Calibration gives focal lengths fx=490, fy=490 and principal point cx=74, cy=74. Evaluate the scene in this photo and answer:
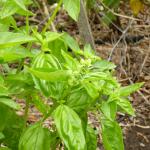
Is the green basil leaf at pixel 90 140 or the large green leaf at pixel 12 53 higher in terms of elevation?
the large green leaf at pixel 12 53

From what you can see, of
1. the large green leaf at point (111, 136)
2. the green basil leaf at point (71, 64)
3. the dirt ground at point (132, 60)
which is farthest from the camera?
the dirt ground at point (132, 60)

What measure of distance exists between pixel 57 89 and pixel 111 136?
0.22m

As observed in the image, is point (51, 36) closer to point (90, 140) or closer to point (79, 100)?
point (79, 100)

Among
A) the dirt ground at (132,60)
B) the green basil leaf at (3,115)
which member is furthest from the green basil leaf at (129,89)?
the dirt ground at (132,60)

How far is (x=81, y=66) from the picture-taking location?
1.27 metres

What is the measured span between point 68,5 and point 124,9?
2.66 meters

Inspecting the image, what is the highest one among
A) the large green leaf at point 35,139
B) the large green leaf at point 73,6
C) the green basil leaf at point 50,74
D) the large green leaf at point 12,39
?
the large green leaf at point 73,6

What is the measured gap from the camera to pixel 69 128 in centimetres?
121

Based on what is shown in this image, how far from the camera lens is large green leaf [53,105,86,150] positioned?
1.21 metres

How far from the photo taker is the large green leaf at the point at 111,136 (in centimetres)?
136

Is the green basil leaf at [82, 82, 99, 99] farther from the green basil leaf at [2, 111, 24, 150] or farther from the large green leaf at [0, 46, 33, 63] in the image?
the green basil leaf at [2, 111, 24, 150]

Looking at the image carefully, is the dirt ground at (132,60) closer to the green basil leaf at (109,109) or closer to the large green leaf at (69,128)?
the green basil leaf at (109,109)

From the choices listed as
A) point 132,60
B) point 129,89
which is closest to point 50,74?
point 129,89

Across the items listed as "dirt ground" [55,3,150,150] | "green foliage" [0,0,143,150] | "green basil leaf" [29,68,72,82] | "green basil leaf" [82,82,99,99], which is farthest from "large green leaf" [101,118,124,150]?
"dirt ground" [55,3,150,150]
